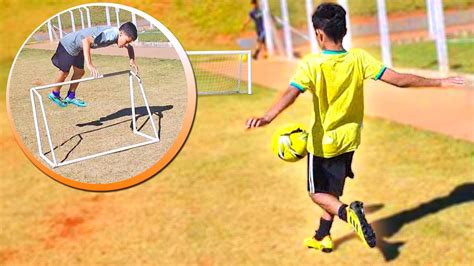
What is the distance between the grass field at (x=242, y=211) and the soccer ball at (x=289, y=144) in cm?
1176

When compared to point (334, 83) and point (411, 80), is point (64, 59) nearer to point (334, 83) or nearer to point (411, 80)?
point (334, 83)

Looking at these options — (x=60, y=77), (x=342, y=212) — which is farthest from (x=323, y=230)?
(x=60, y=77)

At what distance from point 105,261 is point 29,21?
12.6 meters

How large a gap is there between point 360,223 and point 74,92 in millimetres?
1417

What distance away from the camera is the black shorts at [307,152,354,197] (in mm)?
3494

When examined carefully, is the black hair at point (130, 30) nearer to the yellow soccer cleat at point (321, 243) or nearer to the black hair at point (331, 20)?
the black hair at point (331, 20)

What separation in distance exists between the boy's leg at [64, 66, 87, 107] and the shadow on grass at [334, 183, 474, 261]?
12690 mm

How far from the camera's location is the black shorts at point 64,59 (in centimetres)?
312

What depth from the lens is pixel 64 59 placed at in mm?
3158

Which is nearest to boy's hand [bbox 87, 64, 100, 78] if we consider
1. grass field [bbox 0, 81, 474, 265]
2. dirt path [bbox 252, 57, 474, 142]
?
grass field [bbox 0, 81, 474, 265]

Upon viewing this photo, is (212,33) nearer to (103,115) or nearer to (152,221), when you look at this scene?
(103,115)

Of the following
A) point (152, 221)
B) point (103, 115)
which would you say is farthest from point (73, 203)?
point (103, 115)

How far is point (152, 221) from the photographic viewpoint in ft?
58.2

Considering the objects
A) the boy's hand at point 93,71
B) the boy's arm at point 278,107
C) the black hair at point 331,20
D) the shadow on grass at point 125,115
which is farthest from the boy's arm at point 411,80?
the boy's hand at point 93,71
